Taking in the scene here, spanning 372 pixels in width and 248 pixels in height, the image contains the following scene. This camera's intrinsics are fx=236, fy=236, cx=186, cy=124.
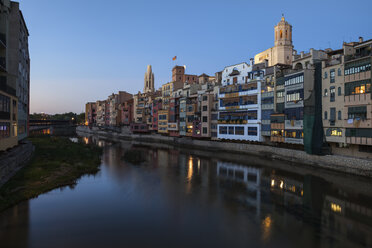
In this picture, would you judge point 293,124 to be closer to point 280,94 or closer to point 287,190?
point 280,94

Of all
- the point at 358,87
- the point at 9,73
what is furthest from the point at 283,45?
the point at 9,73

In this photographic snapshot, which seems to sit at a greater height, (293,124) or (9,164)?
(293,124)

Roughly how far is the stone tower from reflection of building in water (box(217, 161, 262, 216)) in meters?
80.0

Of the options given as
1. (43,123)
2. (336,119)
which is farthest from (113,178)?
(43,123)

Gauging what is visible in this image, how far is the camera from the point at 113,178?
36812 millimetres

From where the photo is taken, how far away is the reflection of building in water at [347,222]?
17945 millimetres

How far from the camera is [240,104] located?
201 feet

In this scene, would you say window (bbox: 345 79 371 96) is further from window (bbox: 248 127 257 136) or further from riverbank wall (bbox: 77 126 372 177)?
window (bbox: 248 127 257 136)

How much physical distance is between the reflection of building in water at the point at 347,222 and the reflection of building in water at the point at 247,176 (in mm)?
6103

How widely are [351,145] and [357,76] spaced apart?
11.2 meters

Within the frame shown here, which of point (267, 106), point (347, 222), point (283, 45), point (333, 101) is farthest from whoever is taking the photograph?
point (283, 45)

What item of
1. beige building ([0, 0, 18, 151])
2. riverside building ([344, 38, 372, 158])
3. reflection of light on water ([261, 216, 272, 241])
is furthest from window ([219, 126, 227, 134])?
beige building ([0, 0, 18, 151])

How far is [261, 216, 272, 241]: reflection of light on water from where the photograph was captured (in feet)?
59.4

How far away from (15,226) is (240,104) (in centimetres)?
5223
